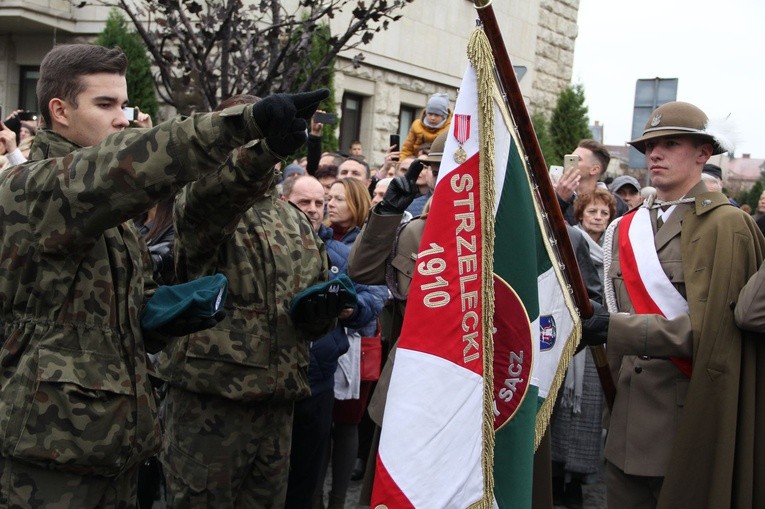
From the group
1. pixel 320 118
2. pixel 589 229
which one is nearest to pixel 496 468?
pixel 589 229

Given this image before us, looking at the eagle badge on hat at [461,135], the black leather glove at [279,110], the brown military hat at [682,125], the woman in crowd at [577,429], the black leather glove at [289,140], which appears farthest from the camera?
the woman in crowd at [577,429]

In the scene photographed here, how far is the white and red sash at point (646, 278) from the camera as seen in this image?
12.3 ft

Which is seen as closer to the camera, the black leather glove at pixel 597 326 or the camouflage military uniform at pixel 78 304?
the camouflage military uniform at pixel 78 304

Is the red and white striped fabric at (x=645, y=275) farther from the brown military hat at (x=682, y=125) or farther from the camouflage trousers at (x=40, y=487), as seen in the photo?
the camouflage trousers at (x=40, y=487)

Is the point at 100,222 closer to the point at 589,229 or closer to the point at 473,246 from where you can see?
the point at 473,246

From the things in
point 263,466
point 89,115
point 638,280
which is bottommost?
point 263,466

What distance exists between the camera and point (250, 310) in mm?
3471

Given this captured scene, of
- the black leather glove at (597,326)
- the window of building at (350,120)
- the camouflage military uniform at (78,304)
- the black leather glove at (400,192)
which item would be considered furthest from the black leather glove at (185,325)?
the window of building at (350,120)

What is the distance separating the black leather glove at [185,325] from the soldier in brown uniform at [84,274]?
0.33 feet

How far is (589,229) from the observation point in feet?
20.9

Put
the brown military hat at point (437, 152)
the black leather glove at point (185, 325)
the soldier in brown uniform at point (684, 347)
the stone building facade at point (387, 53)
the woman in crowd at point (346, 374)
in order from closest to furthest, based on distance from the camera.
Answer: the black leather glove at point (185, 325) → the soldier in brown uniform at point (684, 347) → the brown military hat at point (437, 152) → the woman in crowd at point (346, 374) → the stone building facade at point (387, 53)

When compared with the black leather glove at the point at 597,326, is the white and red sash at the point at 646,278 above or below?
above

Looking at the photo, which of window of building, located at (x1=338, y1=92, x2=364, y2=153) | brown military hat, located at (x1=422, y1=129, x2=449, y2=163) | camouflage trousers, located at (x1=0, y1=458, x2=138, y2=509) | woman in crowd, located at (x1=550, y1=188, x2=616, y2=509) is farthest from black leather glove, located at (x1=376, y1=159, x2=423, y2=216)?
window of building, located at (x1=338, y1=92, x2=364, y2=153)

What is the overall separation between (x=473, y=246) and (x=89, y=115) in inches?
52.4
